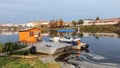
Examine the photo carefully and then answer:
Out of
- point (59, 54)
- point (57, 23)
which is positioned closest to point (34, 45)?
point (59, 54)

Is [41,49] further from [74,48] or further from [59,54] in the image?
[74,48]

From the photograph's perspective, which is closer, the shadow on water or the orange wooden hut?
the shadow on water

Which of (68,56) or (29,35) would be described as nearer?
(68,56)

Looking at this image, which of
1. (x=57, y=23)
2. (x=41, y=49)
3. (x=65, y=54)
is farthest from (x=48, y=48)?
(x=57, y=23)

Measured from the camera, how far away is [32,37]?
123ft

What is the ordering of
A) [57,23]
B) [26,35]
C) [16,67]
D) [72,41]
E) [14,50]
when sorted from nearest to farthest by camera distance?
1. [16,67]
2. [14,50]
3. [26,35]
4. [72,41]
5. [57,23]

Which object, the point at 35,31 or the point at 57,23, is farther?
the point at 57,23

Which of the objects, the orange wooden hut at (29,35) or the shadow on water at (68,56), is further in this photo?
the orange wooden hut at (29,35)

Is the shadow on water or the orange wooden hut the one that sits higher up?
the orange wooden hut

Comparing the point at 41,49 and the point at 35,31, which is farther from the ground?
the point at 35,31

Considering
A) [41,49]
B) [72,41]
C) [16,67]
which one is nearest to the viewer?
[16,67]

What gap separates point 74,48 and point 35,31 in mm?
7659

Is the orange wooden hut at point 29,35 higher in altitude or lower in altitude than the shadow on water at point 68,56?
higher

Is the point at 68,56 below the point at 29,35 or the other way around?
below
